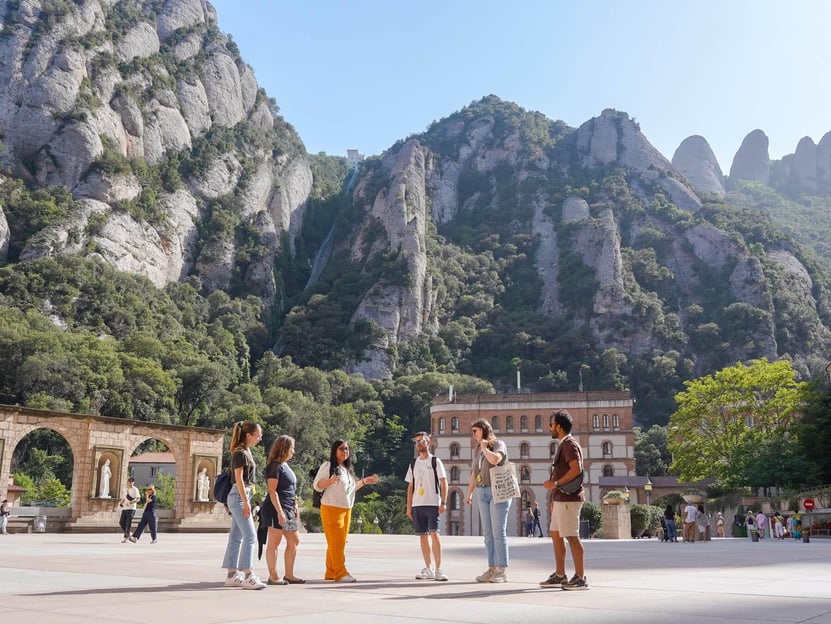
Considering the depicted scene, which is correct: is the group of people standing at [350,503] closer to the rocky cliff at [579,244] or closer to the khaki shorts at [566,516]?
the khaki shorts at [566,516]

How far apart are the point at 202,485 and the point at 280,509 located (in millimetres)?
22704

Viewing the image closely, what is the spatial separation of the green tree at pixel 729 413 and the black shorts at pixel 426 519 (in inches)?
1687

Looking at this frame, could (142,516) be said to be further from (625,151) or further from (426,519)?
(625,151)

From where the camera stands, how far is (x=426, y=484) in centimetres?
934

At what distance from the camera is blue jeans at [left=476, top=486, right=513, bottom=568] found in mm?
8680

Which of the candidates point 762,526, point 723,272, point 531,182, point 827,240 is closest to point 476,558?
point 762,526

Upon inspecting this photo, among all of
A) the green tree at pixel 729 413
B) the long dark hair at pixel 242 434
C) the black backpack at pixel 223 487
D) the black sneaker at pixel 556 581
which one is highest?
the green tree at pixel 729 413

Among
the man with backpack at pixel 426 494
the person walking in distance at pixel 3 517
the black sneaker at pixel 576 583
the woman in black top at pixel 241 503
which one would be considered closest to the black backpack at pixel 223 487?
the woman in black top at pixel 241 503

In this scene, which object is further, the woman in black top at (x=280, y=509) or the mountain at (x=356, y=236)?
the mountain at (x=356, y=236)

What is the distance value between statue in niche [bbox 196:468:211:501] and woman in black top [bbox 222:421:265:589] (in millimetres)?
22277

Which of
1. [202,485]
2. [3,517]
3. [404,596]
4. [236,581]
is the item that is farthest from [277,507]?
[202,485]

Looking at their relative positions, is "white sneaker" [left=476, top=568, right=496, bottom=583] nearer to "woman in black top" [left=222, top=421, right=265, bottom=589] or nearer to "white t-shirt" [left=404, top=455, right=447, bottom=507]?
"white t-shirt" [left=404, top=455, right=447, bottom=507]

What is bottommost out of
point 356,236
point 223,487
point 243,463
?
point 223,487

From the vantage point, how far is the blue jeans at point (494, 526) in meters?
8.68
